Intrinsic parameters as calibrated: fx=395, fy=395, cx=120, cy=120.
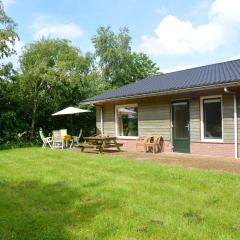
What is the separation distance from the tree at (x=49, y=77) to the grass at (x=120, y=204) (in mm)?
12303

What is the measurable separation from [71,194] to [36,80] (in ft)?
52.2

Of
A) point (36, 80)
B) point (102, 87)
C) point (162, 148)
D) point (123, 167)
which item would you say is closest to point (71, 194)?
point (123, 167)

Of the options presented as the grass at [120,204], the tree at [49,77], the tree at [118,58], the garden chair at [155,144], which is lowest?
the grass at [120,204]

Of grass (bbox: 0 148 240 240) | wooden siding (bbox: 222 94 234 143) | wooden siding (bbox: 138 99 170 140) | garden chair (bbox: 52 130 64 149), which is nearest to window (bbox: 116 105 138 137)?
wooden siding (bbox: 138 99 170 140)

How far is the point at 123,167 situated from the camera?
11.5m

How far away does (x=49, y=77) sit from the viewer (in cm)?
2245

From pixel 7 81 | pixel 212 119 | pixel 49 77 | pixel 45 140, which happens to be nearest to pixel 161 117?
pixel 212 119

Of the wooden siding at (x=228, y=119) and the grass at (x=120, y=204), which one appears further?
the wooden siding at (x=228, y=119)

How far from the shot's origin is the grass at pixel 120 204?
536 cm

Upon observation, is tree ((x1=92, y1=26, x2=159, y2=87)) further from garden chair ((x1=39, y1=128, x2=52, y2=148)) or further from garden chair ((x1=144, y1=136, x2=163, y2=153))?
garden chair ((x1=144, y1=136, x2=163, y2=153))

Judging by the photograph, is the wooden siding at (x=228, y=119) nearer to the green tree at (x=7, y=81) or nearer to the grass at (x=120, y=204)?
the grass at (x=120, y=204)

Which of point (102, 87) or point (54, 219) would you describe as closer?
point (54, 219)

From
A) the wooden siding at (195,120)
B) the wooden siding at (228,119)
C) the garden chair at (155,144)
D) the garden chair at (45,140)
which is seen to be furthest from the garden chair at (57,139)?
the wooden siding at (228,119)

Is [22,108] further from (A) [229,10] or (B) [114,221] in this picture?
(B) [114,221]
